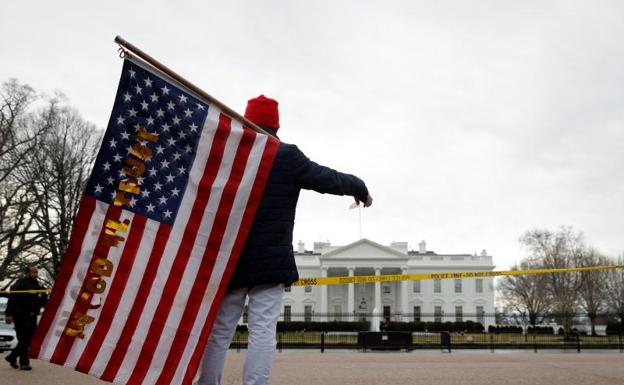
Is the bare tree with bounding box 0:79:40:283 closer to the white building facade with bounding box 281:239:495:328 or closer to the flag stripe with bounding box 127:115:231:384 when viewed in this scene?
the flag stripe with bounding box 127:115:231:384

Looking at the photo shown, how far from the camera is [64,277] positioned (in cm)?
343

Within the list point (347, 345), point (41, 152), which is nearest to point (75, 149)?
point (41, 152)

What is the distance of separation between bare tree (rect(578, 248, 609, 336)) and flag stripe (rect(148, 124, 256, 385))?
187 ft

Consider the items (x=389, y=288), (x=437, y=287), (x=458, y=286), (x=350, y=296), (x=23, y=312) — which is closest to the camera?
(x=23, y=312)

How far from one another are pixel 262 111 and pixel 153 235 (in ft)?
3.42

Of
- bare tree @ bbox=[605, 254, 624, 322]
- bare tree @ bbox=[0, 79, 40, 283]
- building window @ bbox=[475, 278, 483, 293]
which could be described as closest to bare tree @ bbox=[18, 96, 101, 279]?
bare tree @ bbox=[0, 79, 40, 283]

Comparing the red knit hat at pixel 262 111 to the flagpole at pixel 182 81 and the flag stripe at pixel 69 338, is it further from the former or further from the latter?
the flag stripe at pixel 69 338

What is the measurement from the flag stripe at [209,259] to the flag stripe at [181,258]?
89mm

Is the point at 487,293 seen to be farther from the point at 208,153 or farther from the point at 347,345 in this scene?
the point at 208,153

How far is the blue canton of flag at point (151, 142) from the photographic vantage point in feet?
11.7

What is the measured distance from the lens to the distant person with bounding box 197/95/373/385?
348 cm

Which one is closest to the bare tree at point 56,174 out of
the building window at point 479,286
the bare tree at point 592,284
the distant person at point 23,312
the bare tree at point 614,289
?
the distant person at point 23,312

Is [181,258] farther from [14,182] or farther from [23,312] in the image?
[14,182]

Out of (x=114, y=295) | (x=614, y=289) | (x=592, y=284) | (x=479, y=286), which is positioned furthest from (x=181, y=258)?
(x=479, y=286)
